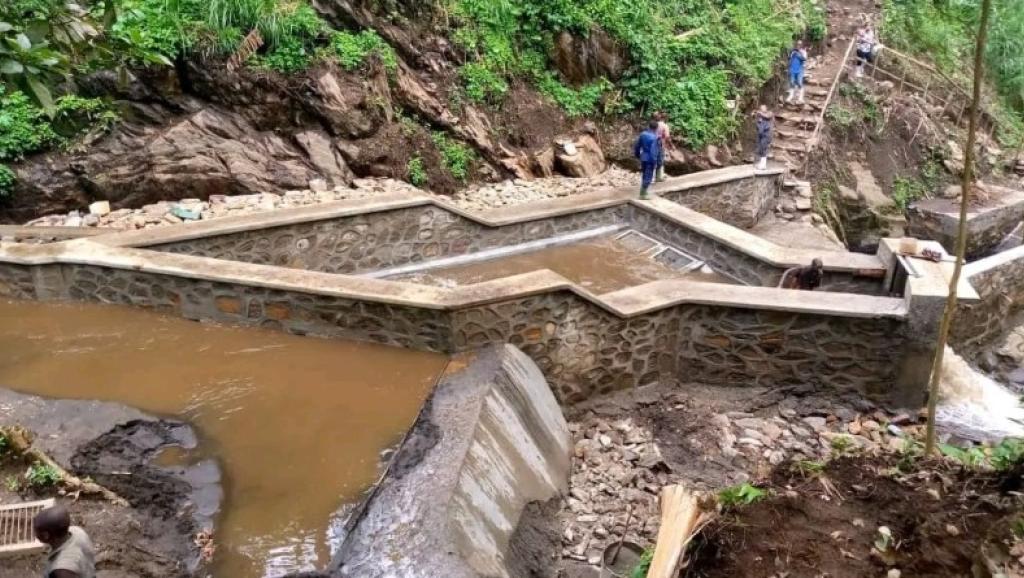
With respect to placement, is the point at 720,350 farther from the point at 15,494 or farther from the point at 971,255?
the point at 971,255

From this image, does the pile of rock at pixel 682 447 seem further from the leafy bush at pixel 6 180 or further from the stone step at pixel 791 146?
the stone step at pixel 791 146

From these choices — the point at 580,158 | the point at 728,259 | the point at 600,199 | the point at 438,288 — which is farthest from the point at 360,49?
the point at 728,259

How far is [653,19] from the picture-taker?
14.8 metres

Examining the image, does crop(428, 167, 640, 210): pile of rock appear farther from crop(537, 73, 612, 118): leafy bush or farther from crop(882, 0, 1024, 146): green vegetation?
crop(882, 0, 1024, 146): green vegetation

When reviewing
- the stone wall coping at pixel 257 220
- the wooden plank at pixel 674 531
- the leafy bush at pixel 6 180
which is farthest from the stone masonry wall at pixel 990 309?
the leafy bush at pixel 6 180

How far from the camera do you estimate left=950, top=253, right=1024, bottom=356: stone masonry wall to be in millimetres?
9227

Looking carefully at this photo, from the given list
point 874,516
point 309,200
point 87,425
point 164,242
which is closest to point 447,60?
point 309,200

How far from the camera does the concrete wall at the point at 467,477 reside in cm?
422

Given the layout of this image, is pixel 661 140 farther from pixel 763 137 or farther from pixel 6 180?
pixel 6 180

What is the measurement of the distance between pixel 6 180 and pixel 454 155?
5.98 metres

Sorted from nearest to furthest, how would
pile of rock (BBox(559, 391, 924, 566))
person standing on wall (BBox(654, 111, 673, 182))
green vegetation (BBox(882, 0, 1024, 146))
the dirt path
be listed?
pile of rock (BBox(559, 391, 924, 566)), person standing on wall (BBox(654, 111, 673, 182)), the dirt path, green vegetation (BBox(882, 0, 1024, 146))

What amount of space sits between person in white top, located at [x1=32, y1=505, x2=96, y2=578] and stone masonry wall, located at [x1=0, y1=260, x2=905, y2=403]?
359cm

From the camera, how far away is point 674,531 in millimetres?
3607

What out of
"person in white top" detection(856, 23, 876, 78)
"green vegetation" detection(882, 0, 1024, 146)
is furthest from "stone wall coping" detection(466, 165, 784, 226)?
"green vegetation" detection(882, 0, 1024, 146)
